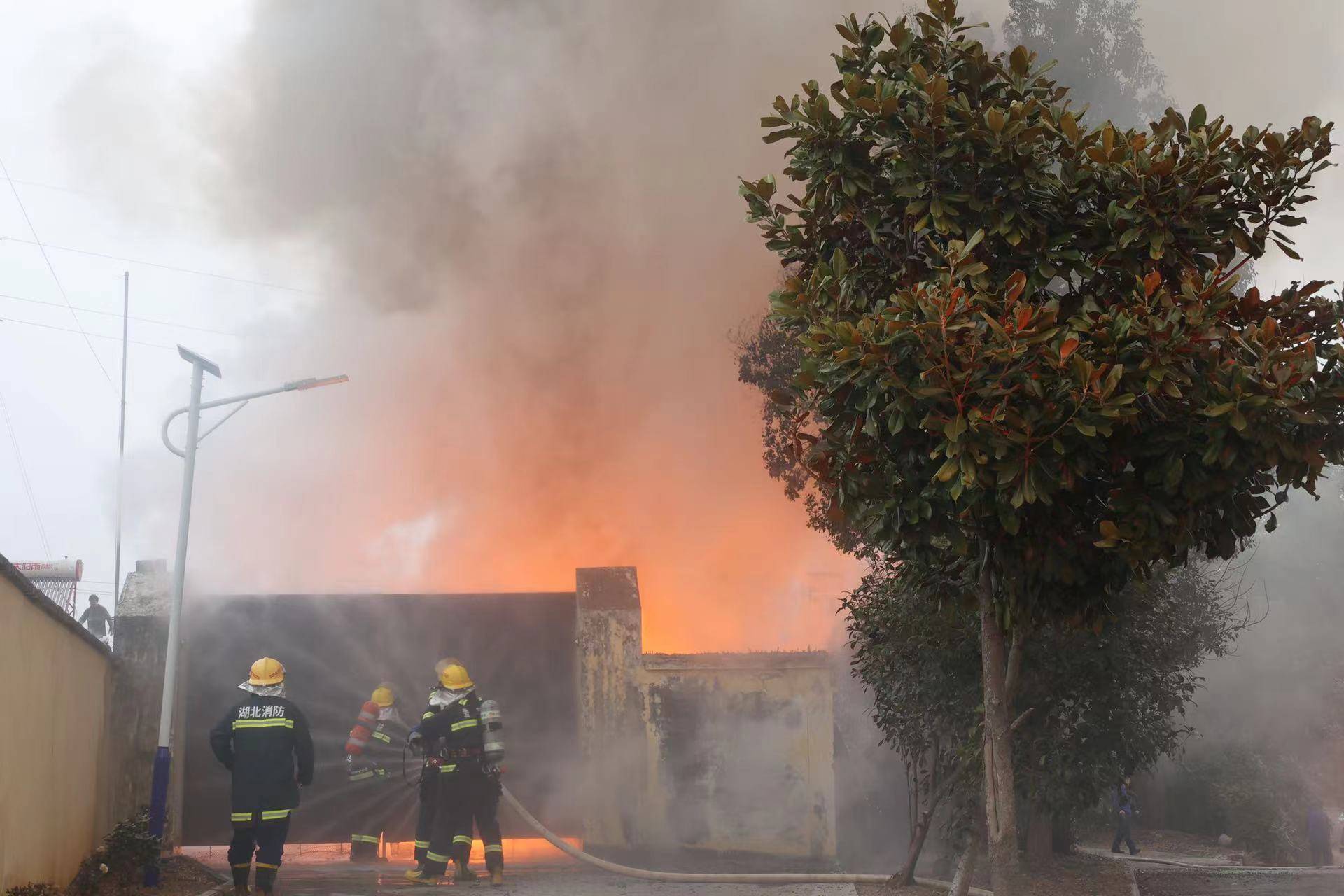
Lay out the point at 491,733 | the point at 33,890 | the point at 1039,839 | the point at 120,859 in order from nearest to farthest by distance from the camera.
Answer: the point at 33,890 < the point at 120,859 < the point at 491,733 < the point at 1039,839

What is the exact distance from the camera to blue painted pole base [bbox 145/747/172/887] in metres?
11.1

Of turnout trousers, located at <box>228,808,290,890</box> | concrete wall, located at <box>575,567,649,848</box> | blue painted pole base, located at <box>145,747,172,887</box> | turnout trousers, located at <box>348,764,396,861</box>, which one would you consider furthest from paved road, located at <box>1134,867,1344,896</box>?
blue painted pole base, located at <box>145,747,172,887</box>

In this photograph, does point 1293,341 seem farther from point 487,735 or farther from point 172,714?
point 172,714

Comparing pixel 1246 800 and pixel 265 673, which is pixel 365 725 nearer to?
pixel 265 673

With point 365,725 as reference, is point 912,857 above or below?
below

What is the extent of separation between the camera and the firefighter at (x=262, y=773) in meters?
11.1

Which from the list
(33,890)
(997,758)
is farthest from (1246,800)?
(33,890)

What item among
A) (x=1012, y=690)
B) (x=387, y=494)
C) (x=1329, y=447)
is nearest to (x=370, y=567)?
(x=387, y=494)

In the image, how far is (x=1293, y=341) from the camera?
20.7 feet

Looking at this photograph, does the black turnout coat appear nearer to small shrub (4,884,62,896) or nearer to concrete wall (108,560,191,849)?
concrete wall (108,560,191,849)

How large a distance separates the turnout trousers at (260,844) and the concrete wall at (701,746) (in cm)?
445

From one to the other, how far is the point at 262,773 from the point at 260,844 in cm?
62

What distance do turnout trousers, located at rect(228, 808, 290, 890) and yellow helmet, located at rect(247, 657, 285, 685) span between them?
1.19m

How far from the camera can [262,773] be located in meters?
11.1
